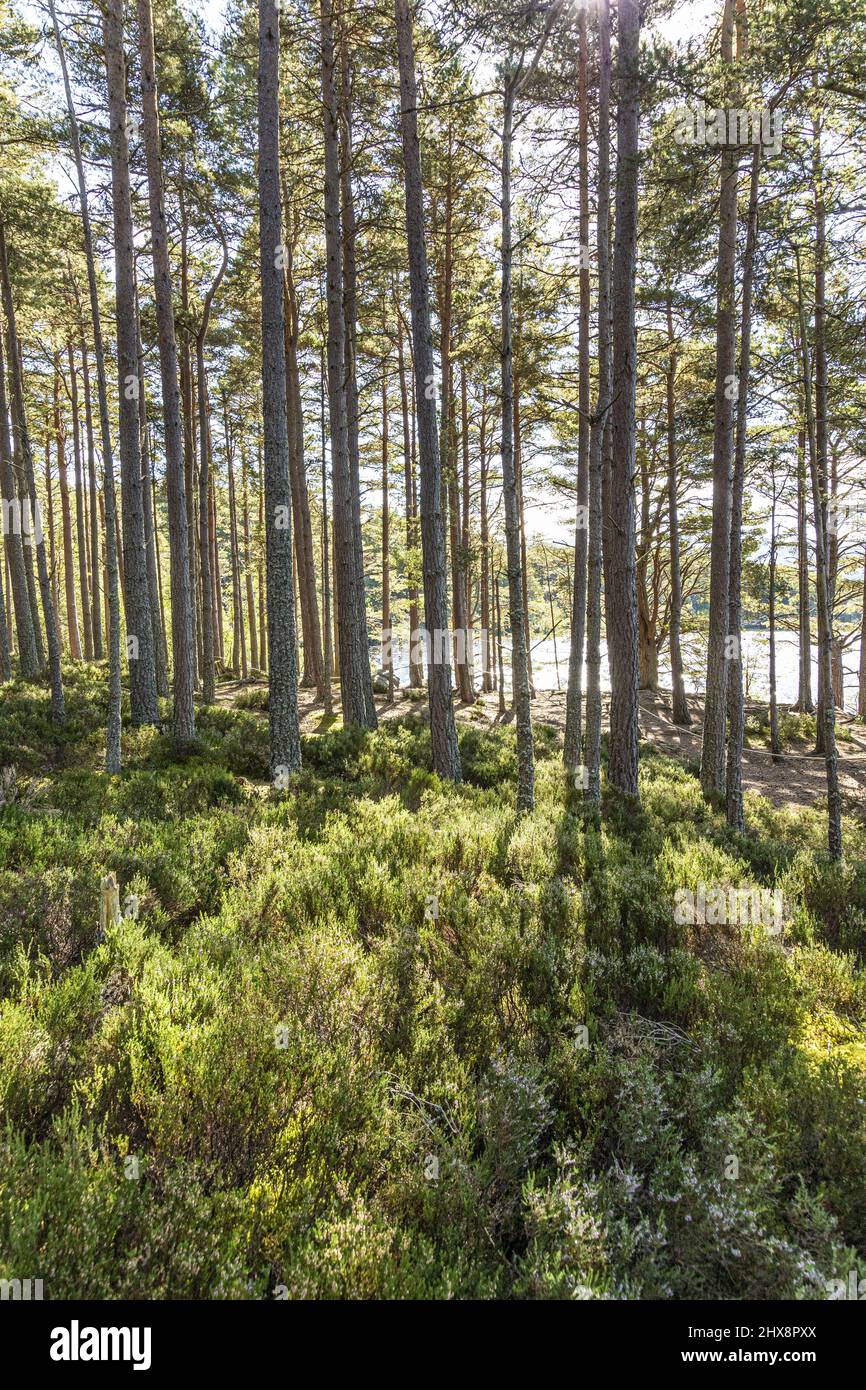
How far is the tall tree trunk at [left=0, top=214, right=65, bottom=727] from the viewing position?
34.9 feet

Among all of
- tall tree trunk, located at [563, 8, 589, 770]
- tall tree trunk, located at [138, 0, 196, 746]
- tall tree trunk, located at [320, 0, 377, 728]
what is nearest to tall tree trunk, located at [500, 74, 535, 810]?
A: tall tree trunk, located at [563, 8, 589, 770]

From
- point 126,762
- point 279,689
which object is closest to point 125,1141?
point 279,689

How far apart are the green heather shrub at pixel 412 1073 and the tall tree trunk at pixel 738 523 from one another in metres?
2.92

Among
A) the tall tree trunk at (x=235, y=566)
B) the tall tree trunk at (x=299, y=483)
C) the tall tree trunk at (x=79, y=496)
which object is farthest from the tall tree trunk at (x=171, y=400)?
the tall tree trunk at (x=235, y=566)

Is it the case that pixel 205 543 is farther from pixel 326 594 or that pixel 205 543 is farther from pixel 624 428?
pixel 624 428

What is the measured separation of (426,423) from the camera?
8.78 m

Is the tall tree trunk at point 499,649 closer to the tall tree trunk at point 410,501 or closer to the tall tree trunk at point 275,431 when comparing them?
the tall tree trunk at point 410,501

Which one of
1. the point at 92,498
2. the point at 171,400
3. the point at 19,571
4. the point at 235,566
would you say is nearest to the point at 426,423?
the point at 171,400

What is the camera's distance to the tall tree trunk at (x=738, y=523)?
778 cm

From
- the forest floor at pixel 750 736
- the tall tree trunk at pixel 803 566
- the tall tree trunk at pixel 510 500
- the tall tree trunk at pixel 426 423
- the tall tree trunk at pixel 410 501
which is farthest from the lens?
the tall tree trunk at pixel 410 501

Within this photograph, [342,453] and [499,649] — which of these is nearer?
[342,453]

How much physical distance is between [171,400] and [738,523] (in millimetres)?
9886

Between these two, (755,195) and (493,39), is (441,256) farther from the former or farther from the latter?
(755,195)

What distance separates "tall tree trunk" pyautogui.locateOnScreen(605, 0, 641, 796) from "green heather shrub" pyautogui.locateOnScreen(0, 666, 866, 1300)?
11.1 ft
